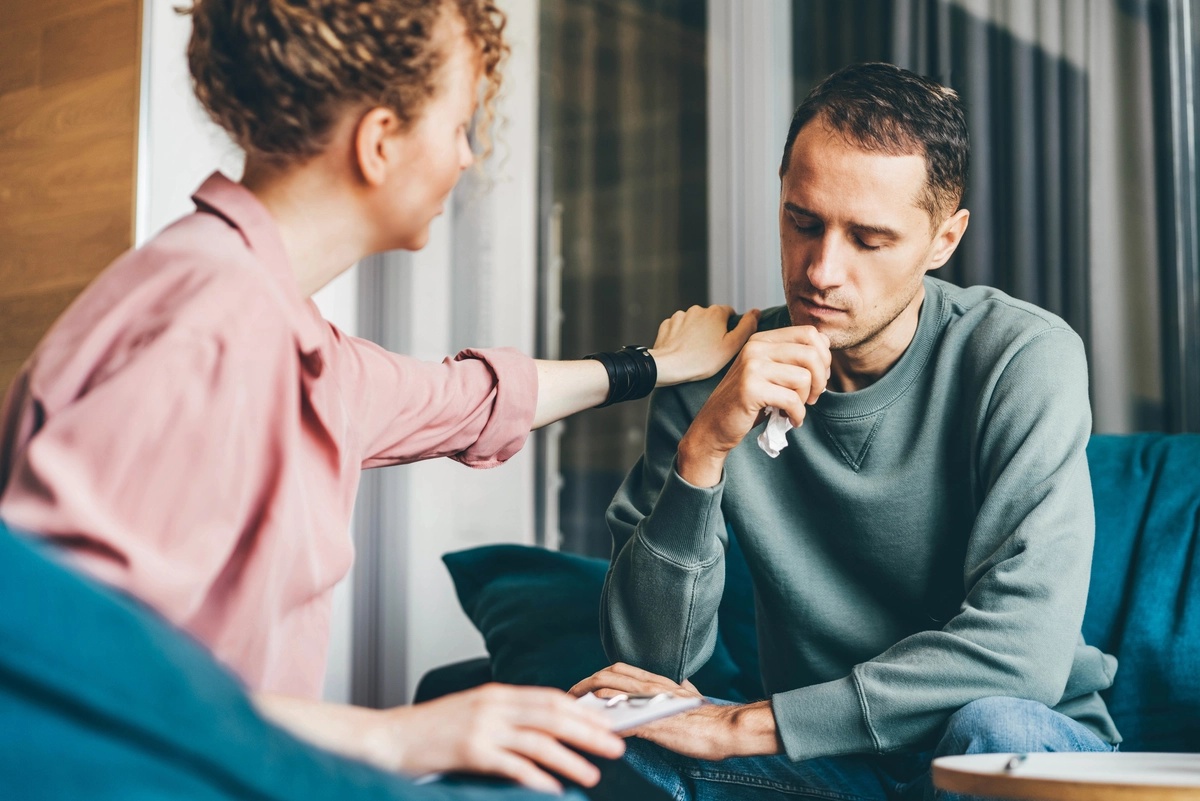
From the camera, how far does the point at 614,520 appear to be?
1.59m

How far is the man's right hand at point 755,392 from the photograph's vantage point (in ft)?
4.48

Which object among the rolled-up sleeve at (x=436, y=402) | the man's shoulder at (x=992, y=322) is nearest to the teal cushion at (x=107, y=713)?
the rolled-up sleeve at (x=436, y=402)

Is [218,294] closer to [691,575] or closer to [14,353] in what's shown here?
[691,575]

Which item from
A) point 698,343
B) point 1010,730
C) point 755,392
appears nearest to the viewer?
point 1010,730

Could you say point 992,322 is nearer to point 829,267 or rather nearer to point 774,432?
point 829,267

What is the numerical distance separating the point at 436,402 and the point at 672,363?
415 millimetres

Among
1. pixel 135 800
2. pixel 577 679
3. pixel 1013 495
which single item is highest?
pixel 1013 495

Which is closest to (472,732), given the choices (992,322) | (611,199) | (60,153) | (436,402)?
(436,402)

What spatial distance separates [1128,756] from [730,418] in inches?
22.5

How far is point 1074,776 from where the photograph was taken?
0.83 meters

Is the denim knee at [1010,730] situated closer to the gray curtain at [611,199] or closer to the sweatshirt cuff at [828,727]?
the sweatshirt cuff at [828,727]

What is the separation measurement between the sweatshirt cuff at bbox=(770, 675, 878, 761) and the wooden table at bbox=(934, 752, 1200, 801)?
0.30 meters

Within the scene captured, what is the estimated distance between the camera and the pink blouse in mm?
697

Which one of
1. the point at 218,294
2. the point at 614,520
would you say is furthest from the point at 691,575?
the point at 218,294
